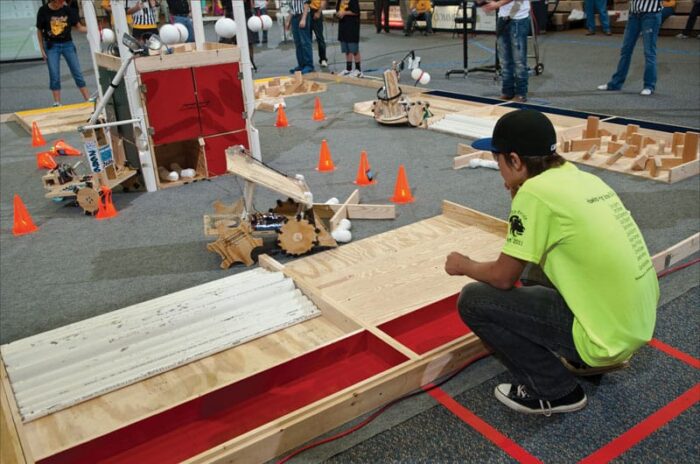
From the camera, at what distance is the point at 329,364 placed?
2850 mm

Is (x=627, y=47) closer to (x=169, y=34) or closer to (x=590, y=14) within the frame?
(x=169, y=34)

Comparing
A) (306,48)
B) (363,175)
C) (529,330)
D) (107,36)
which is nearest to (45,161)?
(107,36)

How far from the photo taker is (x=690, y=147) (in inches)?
205

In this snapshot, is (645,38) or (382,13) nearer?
(645,38)

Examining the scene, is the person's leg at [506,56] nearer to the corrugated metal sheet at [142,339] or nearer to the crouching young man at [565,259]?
the corrugated metal sheet at [142,339]

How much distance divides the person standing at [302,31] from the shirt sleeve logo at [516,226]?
9312mm

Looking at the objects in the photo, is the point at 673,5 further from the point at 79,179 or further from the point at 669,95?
the point at 79,179

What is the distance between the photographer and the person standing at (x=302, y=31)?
10.7 metres

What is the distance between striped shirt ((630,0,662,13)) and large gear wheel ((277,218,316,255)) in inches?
221

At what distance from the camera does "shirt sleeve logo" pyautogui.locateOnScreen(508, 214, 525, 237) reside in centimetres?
212

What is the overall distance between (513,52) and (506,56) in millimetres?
157

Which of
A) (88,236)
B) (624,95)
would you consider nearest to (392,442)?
(88,236)

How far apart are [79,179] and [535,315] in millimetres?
4458

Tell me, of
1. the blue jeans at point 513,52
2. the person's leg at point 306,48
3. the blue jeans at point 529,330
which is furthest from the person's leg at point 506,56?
the blue jeans at point 529,330
